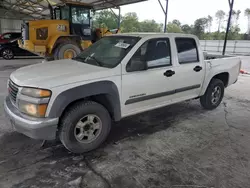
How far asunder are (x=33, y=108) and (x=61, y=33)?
778 cm

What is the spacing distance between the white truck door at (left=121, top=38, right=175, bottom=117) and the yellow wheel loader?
6.70 meters

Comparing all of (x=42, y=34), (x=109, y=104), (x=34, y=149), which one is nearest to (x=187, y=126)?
(x=109, y=104)

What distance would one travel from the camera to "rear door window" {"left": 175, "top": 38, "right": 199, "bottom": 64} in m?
3.94

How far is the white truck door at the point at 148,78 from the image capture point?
325 cm

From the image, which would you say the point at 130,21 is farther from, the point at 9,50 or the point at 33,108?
the point at 33,108

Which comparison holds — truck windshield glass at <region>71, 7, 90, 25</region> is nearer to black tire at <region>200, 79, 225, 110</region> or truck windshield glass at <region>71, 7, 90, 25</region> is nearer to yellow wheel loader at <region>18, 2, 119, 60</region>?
yellow wheel loader at <region>18, 2, 119, 60</region>

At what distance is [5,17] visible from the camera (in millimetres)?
27734

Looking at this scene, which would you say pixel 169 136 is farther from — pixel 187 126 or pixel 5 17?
pixel 5 17

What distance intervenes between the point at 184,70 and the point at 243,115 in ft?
6.45

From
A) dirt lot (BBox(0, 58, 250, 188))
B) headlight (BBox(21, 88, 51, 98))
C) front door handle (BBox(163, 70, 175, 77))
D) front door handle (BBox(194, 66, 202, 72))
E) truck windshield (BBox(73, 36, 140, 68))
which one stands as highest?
truck windshield (BBox(73, 36, 140, 68))

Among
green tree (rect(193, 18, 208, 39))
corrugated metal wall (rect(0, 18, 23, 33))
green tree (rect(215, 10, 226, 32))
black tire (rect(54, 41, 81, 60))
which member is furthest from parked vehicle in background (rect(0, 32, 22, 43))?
green tree (rect(215, 10, 226, 32))

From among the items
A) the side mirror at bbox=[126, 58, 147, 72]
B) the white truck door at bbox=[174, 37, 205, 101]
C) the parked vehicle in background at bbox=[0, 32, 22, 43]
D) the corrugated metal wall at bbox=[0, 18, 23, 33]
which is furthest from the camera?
the corrugated metal wall at bbox=[0, 18, 23, 33]

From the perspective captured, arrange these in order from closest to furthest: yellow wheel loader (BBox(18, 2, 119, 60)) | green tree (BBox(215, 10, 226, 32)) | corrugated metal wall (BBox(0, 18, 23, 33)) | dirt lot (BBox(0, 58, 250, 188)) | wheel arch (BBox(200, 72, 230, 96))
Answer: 1. dirt lot (BBox(0, 58, 250, 188))
2. wheel arch (BBox(200, 72, 230, 96))
3. yellow wheel loader (BBox(18, 2, 119, 60))
4. corrugated metal wall (BBox(0, 18, 23, 33))
5. green tree (BBox(215, 10, 226, 32))

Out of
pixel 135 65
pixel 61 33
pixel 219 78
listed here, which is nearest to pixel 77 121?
pixel 135 65
